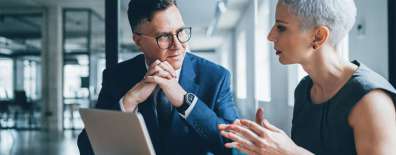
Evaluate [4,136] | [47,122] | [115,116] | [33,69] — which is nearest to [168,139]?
[115,116]

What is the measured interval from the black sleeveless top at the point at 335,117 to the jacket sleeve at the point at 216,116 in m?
0.26

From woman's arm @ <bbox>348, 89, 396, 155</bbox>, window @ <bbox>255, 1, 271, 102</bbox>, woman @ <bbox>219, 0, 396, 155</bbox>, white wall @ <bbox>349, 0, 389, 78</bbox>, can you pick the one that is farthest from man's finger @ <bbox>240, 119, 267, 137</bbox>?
window @ <bbox>255, 1, 271, 102</bbox>

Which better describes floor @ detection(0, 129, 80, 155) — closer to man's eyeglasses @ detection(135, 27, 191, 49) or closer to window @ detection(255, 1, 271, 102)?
window @ detection(255, 1, 271, 102)

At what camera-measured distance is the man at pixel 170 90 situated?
1.55 meters

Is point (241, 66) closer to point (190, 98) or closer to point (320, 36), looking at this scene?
point (190, 98)

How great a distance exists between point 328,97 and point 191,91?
1.75ft

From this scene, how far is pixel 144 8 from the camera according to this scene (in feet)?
5.41

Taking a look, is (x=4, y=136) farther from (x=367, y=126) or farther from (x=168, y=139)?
(x=367, y=126)

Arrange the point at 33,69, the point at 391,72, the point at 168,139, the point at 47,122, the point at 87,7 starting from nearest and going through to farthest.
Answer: the point at 168,139
the point at 391,72
the point at 87,7
the point at 33,69
the point at 47,122

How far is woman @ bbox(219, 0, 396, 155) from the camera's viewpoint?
1108mm

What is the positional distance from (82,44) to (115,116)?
4.82m

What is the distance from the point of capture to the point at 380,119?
43.6 inches

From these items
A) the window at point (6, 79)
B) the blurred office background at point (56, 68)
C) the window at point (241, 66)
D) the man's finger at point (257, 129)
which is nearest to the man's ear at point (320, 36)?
the man's finger at point (257, 129)

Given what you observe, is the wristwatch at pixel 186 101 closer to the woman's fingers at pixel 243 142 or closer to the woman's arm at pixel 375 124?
the woman's fingers at pixel 243 142
